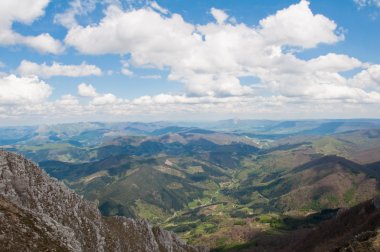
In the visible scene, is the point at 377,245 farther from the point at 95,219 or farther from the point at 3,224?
the point at 95,219

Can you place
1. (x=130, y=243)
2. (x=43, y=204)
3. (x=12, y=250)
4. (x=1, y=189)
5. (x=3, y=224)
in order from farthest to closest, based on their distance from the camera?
(x=130, y=243)
(x=43, y=204)
(x=1, y=189)
(x=3, y=224)
(x=12, y=250)

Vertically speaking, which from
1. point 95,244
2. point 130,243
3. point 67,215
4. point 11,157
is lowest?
point 130,243

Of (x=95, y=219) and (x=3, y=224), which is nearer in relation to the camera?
(x=3, y=224)

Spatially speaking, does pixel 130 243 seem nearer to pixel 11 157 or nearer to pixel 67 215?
pixel 67 215

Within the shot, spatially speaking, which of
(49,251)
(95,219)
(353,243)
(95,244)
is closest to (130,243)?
(95,219)

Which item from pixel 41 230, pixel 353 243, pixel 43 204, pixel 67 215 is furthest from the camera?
pixel 67 215

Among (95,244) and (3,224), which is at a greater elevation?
(3,224)
